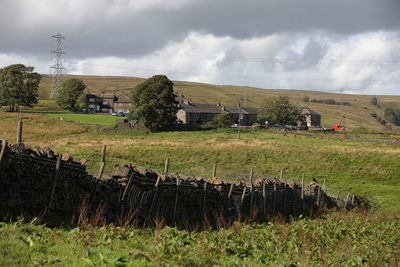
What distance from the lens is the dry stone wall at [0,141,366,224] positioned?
12.8 metres

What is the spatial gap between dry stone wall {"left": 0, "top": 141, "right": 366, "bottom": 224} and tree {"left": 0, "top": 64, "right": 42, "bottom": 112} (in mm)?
102499

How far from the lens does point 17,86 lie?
11225 centimetres

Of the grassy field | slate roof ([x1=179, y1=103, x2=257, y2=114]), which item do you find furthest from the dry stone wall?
slate roof ([x1=179, y1=103, x2=257, y2=114])

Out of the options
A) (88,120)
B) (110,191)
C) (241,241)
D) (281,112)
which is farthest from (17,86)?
(241,241)

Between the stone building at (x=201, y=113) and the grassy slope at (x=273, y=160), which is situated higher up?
the stone building at (x=201, y=113)

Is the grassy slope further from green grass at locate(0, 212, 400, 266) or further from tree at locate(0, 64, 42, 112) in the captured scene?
tree at locate(0, 64, 42, 112)

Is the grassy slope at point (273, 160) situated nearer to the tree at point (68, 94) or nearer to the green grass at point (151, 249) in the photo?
the green grass at point (151, 249)

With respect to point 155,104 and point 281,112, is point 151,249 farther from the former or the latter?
point 281,112

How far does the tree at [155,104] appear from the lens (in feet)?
300

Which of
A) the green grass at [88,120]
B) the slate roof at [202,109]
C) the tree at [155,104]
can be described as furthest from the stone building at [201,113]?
the tree at [155,104]

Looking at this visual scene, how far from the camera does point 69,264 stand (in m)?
7.82

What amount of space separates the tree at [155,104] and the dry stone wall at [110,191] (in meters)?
69.9

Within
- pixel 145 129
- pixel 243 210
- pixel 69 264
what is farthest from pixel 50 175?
pixel 145 129

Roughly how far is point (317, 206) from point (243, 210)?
10517 mm
